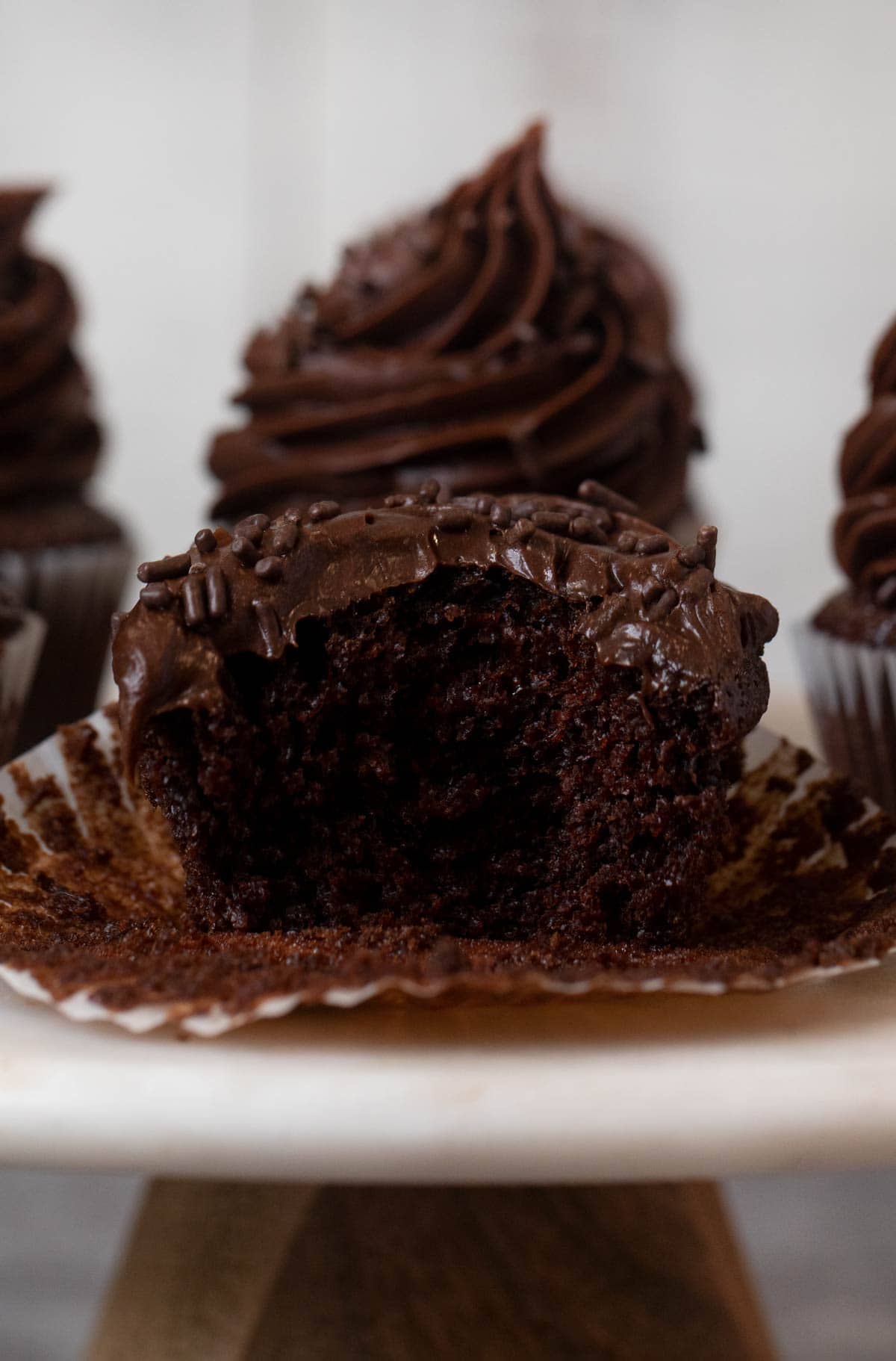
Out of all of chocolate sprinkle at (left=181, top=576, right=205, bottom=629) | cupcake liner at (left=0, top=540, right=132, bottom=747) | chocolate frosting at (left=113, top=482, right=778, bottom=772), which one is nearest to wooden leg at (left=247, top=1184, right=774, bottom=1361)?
chocolate frosting at (left=113, top=482, right=778, bottom=772)

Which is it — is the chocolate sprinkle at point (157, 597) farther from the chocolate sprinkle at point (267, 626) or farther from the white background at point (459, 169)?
the white background at point (459, 169)

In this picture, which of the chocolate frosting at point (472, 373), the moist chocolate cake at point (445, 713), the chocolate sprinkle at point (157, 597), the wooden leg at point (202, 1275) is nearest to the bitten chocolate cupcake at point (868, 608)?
the chocolate frosting at point (472, 373)

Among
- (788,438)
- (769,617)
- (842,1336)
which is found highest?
(769,617)

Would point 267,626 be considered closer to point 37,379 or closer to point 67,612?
point 67,612

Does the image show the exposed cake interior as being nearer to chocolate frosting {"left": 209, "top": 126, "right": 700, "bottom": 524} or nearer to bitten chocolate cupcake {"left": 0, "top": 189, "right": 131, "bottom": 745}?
chocolate frosting {"left": 209, "top": 126, "right": 700, "bottom": 524}

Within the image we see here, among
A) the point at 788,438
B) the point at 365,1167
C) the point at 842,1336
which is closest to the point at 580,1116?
the point at 365,1167

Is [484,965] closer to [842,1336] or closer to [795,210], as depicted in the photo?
[842,1336]
